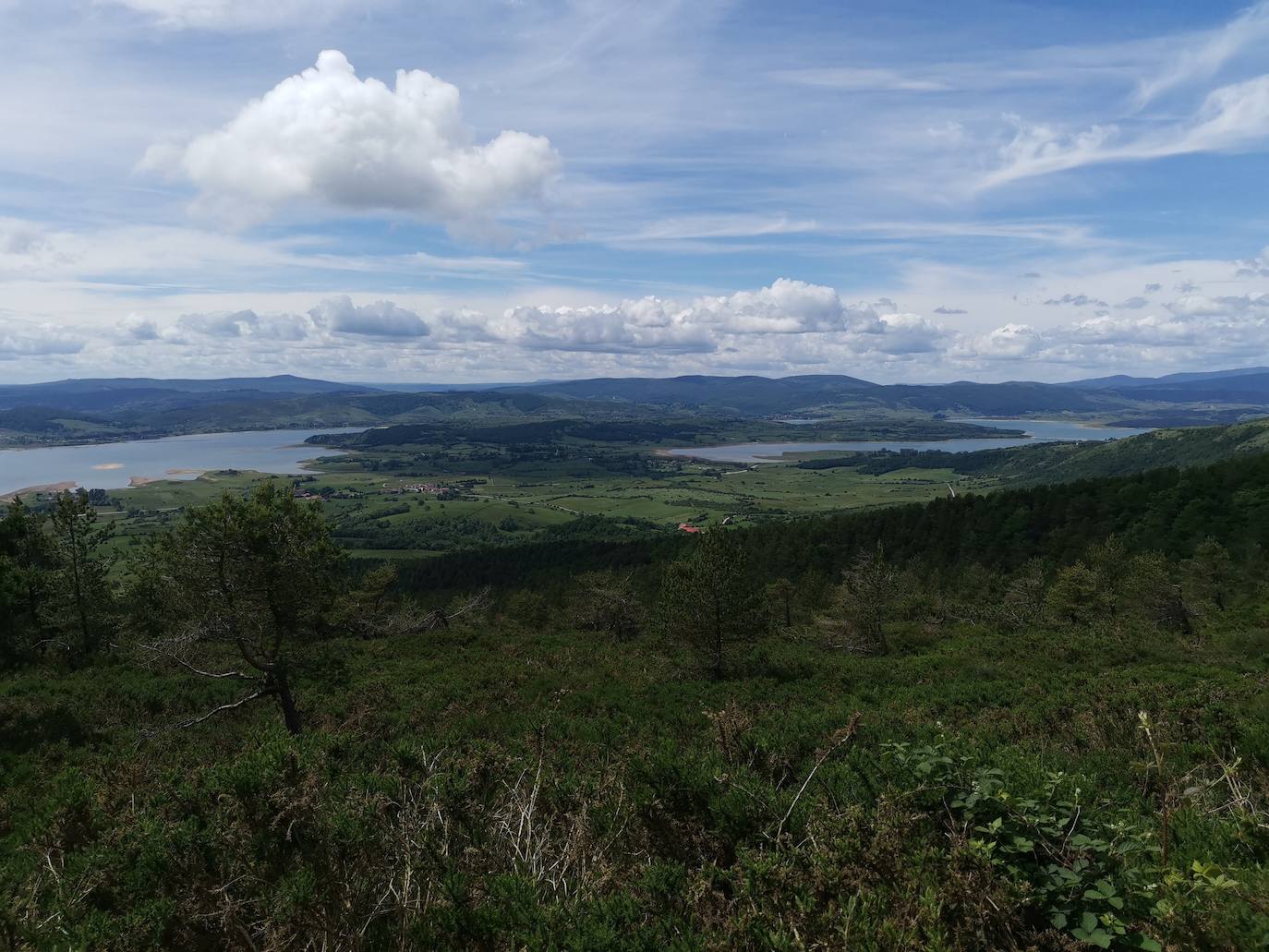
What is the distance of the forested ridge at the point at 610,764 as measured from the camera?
13.9ft

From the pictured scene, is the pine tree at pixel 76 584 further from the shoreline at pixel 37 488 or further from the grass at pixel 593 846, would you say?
the shoreline at pixel 37 488

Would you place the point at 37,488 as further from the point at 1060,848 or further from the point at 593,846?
the point at 1060,848

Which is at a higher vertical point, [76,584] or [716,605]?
[76,584]

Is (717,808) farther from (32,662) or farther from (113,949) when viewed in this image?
(32,662)

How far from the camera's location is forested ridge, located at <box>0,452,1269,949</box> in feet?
13.9

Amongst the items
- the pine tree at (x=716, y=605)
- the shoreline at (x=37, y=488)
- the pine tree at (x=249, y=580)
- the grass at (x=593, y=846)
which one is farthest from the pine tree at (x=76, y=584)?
the shoreline at (x=37, y=488)

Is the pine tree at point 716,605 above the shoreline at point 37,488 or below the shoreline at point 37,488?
above

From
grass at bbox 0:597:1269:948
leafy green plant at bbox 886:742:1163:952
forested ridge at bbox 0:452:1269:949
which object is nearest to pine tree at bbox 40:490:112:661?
forested ridge at bbox 0:452:1269:949

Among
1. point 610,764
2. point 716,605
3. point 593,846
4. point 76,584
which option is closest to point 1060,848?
point 593,846

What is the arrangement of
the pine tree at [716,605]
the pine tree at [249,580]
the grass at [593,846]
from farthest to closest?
the pine tree at [716,605]
the pine tree at [249,580]
the grass at [593,846]

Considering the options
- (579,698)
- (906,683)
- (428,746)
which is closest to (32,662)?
(579,698)

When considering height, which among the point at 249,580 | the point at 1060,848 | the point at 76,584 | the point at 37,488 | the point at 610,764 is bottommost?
the point at 37,488

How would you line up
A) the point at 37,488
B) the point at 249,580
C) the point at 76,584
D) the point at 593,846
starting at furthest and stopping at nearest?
the point at 37,488
the point at 76,584
the point at 249,580
the point at 593,846

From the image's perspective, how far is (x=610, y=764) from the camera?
9164mm
